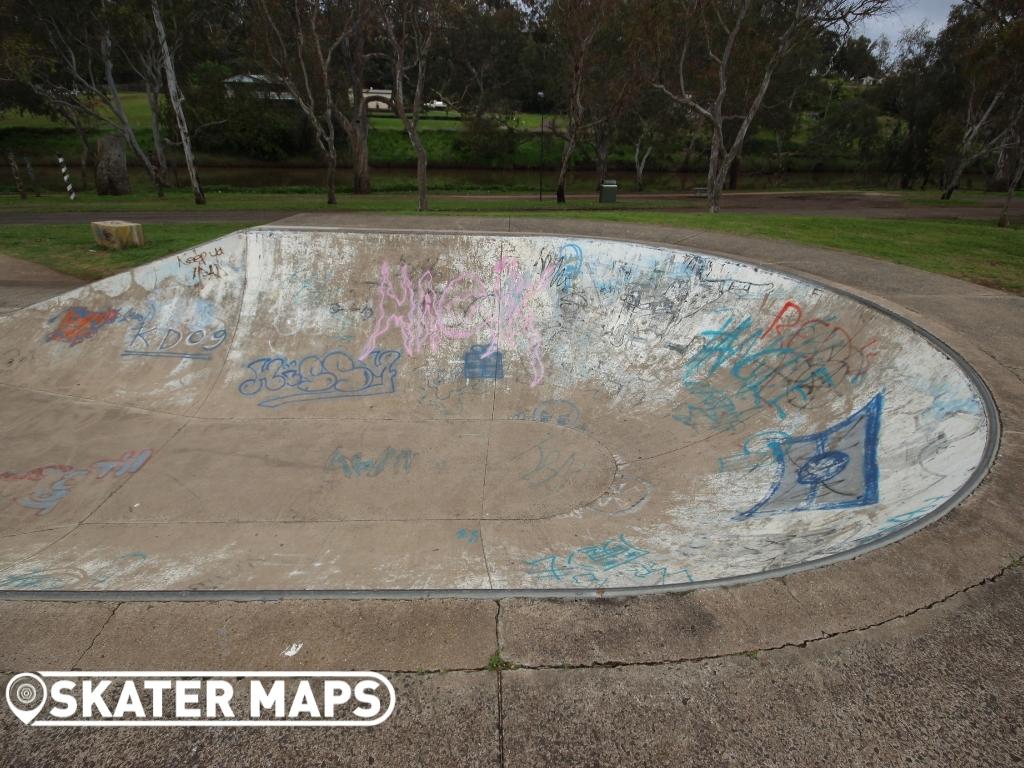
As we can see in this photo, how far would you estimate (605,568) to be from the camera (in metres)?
4.54

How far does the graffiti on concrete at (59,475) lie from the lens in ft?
21.0

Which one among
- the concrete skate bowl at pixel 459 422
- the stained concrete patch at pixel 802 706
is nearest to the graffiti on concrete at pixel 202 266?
the concrete skate bowl at pixel 459 422

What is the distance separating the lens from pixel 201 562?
16.6 feet

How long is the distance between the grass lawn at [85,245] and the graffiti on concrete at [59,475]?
671cm

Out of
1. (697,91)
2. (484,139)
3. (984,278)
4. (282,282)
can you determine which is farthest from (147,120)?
(984,278)

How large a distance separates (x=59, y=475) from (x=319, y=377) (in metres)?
3.51

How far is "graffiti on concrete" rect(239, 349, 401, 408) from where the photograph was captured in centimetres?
883

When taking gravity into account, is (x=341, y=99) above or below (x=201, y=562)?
above

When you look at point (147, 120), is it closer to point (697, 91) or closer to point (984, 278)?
point (697, 91)

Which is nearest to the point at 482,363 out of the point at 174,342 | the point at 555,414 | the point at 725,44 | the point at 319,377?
the point at 555,414

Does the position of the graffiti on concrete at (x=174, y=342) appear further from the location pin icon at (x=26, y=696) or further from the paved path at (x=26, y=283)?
the location pin icon at (x=26, y=696)

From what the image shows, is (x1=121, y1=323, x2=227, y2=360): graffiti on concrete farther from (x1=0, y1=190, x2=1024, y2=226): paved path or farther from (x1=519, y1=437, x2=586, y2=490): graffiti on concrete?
(x1=0, y1=190, x2=1024, y2=226): paved path

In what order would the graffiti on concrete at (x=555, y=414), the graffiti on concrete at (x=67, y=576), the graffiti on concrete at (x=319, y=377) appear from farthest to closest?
the graffiti on concrete at (x=319, y=377)
the graffiti on concrete at (x=555, y=414)
the graffiti on concrete at (x=67, y=576)

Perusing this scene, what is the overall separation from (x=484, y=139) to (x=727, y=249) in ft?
122
